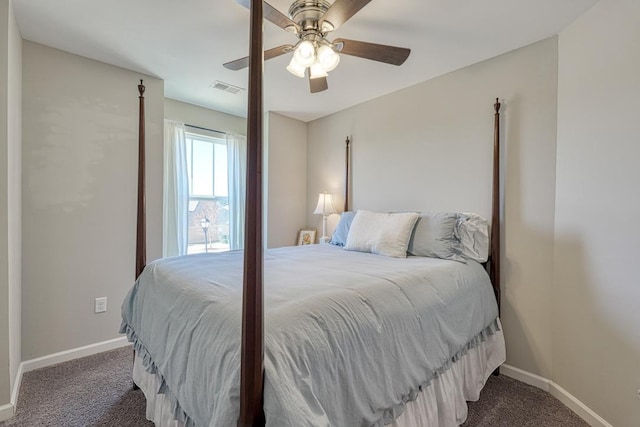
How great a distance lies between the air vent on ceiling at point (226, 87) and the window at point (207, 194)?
0.82 metres

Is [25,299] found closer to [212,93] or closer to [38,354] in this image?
[38,354]

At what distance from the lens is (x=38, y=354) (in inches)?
86.7

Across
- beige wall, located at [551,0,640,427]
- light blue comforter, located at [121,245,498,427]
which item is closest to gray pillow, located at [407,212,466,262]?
light blue comforter, located at [121,245,498,427]

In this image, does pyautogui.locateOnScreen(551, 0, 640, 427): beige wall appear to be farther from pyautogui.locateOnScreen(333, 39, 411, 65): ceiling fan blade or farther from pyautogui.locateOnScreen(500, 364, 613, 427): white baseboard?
pyautogui.locateOnScreen(333, 39, 411, 65): ceiling fan blade

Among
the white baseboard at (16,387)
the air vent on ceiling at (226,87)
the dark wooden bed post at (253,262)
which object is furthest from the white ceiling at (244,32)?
the white baseboard at (16,387)

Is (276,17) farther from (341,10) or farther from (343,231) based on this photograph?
(343,231)

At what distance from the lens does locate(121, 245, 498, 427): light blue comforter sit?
0.89 m

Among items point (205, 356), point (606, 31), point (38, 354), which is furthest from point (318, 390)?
point (38, 354)

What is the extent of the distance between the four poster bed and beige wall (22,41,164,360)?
2.75ft

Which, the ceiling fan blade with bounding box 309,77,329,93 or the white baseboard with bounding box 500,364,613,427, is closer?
the white baseboard with bounding box 500,364,613,427

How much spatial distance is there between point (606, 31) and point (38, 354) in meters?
4.35

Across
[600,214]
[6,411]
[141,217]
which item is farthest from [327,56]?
[6,411]

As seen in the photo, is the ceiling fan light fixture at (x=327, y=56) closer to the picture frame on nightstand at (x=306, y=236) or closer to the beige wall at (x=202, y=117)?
the beige wall at (x=202, y=117)

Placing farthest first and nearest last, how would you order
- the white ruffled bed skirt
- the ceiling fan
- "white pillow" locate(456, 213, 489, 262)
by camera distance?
"white pillow" locate(456, 213, 489, 262) < the ceiling fan < the white ruffled bed skirt
